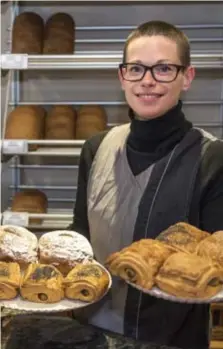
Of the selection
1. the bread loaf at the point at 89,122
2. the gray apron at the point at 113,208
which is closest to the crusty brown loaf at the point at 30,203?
the bread loaf at the point at 89,122

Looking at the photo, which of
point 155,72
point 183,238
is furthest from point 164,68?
point 183,238

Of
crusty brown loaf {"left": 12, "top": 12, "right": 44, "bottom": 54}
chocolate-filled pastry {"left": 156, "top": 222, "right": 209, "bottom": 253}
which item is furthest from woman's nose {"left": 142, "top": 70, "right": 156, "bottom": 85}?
crusty brown loaf {"left": 12, "top": 12, "right": 44, "bottom": 54}

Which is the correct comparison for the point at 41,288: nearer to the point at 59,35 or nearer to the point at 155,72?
the point at 155,72

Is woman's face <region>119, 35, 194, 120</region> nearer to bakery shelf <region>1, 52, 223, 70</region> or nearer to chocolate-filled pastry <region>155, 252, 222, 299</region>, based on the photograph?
chocolate-filled pastry <region>155, 252, 222, 299</region>

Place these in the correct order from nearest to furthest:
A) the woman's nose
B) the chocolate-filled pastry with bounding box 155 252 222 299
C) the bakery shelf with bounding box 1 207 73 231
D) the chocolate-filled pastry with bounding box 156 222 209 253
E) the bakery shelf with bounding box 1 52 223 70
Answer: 1. the chocolate-filled pastry with bounding box 155 252 222 299
2. the chocolate-filled pastry with bounding box 156 222 209 253
3. the woman's nose
4. the bakery shelf with bounding box 1 52 223 70
5. the bakery shelf with bounding box 1 207 73 231

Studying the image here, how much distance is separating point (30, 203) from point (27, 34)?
67 cm

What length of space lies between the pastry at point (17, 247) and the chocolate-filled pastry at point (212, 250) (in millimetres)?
308

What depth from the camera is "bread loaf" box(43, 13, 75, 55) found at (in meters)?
2.17

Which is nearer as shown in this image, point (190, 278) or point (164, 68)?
point (190, 278)

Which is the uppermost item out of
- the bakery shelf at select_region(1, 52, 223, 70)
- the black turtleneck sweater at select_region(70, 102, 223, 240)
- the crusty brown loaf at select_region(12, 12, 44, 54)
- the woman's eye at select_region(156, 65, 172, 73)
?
the crusty brown loaf at select_region(12, 12, 44, 54)

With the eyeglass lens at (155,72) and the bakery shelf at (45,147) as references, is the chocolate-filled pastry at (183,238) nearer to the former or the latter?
the eyeglass lens at (155,72)

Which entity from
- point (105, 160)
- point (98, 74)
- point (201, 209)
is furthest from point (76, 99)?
point (201, 209)

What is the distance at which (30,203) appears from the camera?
2182mm

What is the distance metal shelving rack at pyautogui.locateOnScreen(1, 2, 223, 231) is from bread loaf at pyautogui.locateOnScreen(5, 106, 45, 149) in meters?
0.05
